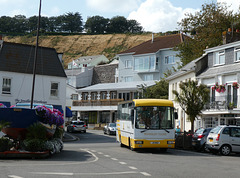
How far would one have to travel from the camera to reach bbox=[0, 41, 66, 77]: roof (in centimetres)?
3962

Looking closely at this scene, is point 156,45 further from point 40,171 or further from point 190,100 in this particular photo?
point 40,171

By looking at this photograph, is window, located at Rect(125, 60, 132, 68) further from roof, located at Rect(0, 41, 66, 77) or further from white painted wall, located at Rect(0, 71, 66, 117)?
white painted wall, located at Rect(0, 71, 66, 117)

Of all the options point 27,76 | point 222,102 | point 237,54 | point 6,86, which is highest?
point 237,54

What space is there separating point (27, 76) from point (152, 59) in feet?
118

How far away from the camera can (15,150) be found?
1803cm

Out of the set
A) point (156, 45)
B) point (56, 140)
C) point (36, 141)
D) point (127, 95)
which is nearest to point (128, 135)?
point (56, 140)

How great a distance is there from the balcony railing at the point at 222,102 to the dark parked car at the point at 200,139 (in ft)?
42.5

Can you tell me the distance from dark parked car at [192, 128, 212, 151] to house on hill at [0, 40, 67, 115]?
59.8 feet

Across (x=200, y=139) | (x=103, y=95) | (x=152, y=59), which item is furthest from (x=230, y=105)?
(x=103, y=95)

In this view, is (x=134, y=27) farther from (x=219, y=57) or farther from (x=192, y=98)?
(x=192, y=98)

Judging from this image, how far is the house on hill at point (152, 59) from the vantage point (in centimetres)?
7200

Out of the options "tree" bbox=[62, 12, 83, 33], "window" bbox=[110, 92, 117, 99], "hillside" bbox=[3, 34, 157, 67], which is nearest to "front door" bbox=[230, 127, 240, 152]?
"window" bbox=[110, 92, 117, 99]

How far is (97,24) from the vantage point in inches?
6900

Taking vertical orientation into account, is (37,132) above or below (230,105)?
below
